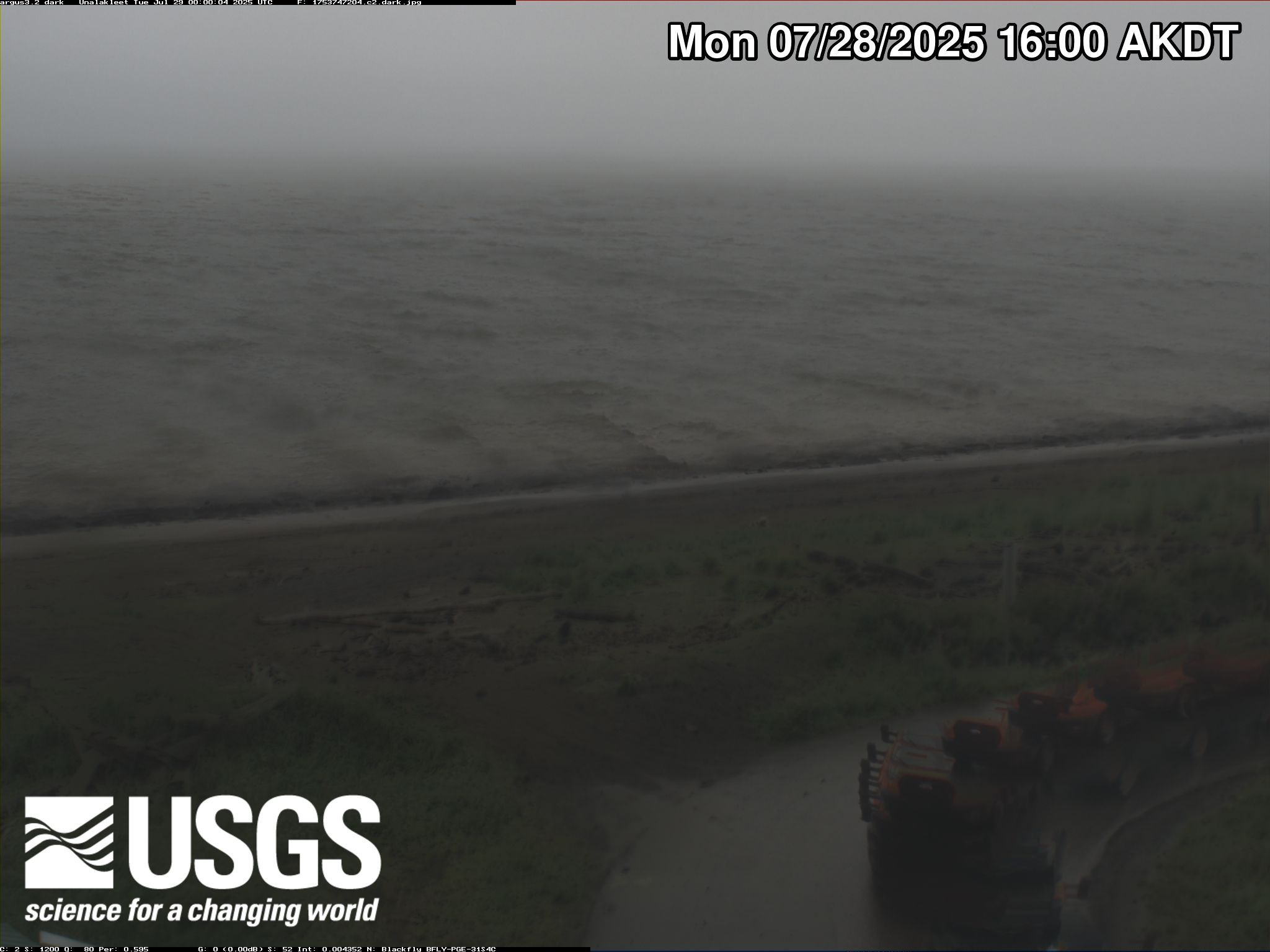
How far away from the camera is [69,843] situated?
9.28 meters

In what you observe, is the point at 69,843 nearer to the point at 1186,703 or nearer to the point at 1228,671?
the point at 1186,703

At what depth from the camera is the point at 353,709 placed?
1127 cm

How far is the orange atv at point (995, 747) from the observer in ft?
31.1

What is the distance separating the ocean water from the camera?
25156 mm

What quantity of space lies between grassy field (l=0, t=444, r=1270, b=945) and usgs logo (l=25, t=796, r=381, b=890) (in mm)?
201

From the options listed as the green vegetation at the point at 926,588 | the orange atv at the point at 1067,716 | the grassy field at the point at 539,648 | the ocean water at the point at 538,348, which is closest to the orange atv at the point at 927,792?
the orange atv at the point at 1067,716

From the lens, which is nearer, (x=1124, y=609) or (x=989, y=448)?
(x=1124, y=609)

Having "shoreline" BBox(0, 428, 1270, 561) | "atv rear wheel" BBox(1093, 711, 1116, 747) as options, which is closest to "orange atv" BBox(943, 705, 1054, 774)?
"atv rear wheel" BBox(1093, 711, 1116, 747)

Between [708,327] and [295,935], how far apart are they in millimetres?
34341

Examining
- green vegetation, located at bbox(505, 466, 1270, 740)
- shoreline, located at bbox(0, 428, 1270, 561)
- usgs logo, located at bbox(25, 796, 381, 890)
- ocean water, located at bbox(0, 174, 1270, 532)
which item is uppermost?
ocean water, located at bbox(0, 174, 1270, 532)

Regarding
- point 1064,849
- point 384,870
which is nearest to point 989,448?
point 1064,849

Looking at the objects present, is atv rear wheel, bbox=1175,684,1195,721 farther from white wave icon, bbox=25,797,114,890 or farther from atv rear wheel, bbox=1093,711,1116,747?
white wave icon, bbox=25,797,114,890

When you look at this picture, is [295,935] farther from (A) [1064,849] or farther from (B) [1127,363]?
(B) [1127,363]

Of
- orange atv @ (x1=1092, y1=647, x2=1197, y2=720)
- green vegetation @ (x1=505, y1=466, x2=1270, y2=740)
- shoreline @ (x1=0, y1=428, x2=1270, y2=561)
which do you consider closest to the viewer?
orange atv @ (x1=1092, y1=647, x2=1197, y2=720)
